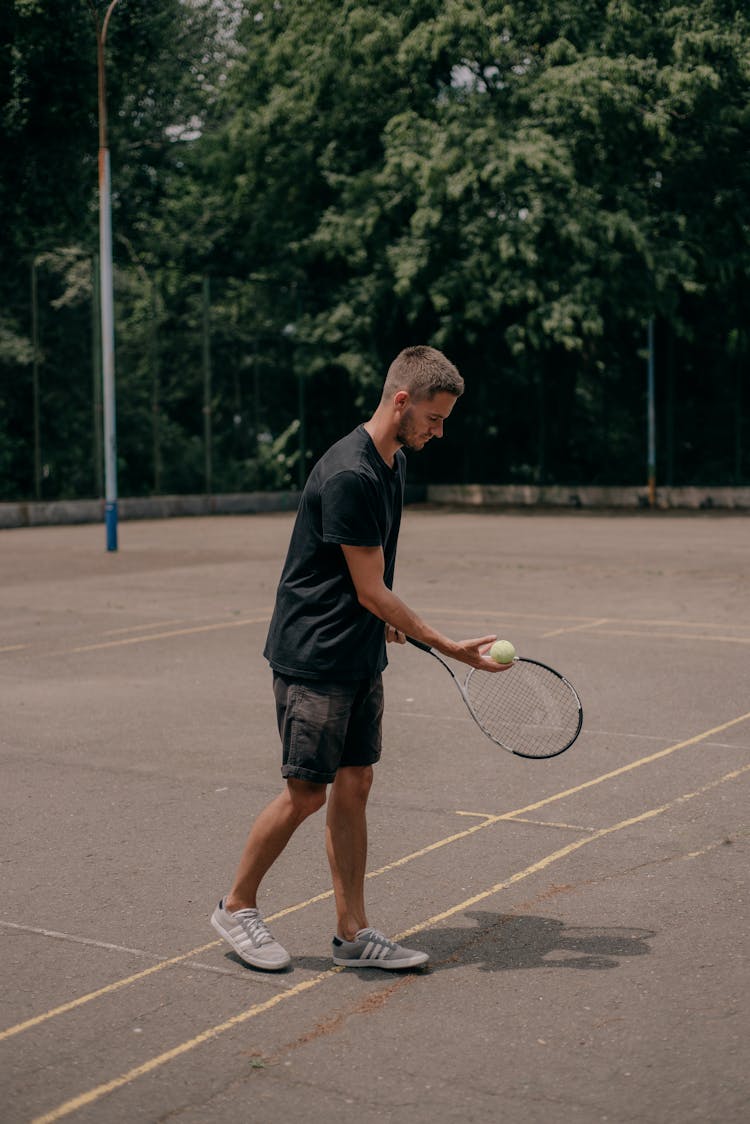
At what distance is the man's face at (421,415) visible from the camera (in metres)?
4.74

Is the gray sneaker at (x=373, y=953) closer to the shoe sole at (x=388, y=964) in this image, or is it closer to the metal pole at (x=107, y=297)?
the shoe sole at (x=388, y=964)

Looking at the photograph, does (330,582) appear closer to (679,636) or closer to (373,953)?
(373,953)

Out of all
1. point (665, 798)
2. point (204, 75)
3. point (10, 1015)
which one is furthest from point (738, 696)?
point (204, 75)

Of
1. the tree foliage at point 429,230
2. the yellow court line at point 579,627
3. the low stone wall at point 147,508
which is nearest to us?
the yellow court line at point 579,627

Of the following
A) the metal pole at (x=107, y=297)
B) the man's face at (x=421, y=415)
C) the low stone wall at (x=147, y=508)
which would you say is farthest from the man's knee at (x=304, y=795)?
the low stone wall at (x=147, y=508)

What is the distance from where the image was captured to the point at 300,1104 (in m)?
3.84

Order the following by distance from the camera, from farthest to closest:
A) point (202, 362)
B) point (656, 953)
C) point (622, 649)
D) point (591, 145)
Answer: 1. point (202, 362)
2. point (591, 145)
3. point (622, 649)
4. point (656, 953)

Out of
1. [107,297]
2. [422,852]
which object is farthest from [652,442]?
[422,852]

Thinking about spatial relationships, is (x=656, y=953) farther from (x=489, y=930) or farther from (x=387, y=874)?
(x=387, y=874)

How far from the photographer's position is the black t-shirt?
4715 millimetres

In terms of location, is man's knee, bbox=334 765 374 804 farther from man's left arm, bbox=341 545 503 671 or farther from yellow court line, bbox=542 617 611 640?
yellow court line, bbox=542 617 611 640

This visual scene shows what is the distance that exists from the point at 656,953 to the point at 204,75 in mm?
40199

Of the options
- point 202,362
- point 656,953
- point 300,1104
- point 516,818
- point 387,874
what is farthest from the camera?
point 202,362

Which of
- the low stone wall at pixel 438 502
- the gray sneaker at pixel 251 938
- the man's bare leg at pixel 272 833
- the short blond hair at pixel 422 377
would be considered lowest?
the gray sneaker at pixel 251 938
